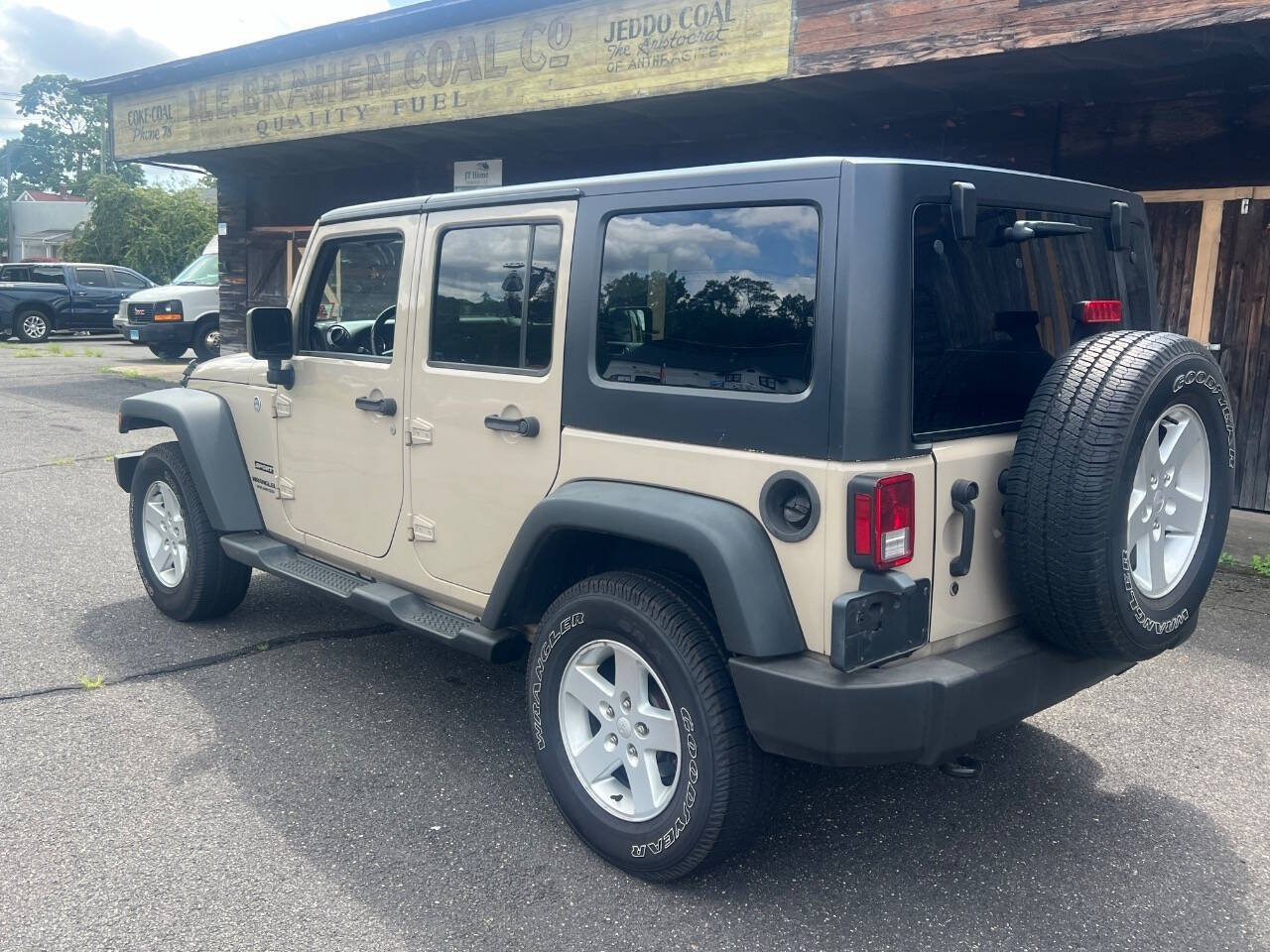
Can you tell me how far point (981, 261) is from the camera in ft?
9.64

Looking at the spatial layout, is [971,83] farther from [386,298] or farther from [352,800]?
[352,800]

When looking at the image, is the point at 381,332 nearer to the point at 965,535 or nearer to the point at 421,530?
the point at 421,530

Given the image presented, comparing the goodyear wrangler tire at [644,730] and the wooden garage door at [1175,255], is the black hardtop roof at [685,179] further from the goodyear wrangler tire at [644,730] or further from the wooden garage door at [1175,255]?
the wooden garage door at [1175,255]

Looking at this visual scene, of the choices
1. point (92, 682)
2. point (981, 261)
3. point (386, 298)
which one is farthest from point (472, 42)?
point (981, 261)

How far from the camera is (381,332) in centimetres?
417

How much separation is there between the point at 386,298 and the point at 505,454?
1.02 m

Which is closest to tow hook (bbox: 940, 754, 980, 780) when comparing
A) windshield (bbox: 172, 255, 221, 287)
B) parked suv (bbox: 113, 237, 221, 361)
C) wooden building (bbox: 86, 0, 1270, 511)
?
wooden building (bbox: 86, 0, 1270, 511)

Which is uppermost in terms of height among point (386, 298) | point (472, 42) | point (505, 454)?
point (472, 42)

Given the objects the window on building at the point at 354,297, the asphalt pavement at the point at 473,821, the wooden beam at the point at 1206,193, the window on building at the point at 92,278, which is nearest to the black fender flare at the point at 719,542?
the asphalt pavement at the point at 473,821

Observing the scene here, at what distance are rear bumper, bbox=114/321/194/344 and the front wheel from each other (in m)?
14.0

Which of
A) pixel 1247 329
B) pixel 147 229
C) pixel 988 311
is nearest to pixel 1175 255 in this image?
pixel 1247 329

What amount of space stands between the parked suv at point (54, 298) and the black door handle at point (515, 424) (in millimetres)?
23727

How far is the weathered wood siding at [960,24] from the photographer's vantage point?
5.79 meters

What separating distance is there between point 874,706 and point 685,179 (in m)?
1.50
